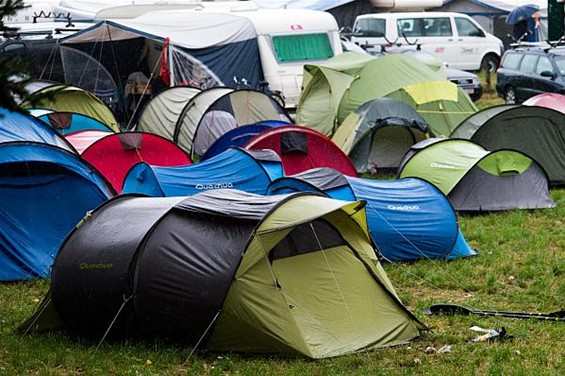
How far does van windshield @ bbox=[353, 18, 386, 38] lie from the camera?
31.0 meters

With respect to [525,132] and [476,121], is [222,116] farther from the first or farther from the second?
[525,132]

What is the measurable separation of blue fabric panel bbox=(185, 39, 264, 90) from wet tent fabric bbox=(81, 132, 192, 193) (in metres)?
8.18

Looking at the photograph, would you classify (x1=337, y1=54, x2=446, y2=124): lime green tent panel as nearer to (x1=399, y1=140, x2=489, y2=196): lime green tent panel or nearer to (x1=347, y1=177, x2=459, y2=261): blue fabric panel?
(x1=399, y1=140, x2=489, y2=196): lime green tent panel

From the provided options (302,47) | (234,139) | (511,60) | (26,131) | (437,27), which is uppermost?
(26,131)

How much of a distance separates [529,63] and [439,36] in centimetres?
631

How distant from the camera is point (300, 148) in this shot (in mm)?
15977

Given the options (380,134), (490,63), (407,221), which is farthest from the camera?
(490,63)

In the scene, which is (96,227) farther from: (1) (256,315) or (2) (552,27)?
(2) (552,27)

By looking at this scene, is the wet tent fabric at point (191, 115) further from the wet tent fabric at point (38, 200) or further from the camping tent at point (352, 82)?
the wet tent fabric at point (38, 200)

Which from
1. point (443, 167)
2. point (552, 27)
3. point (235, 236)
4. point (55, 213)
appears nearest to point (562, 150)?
point (443, 167)

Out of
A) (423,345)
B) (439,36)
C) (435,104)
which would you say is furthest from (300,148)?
(439,36)

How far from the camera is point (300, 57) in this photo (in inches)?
966

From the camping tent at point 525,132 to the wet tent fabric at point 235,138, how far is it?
3.21 meters

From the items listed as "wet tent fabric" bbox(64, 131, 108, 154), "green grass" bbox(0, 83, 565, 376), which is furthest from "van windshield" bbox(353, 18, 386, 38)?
"green grass" bbox(0, 83, 565, 376)
